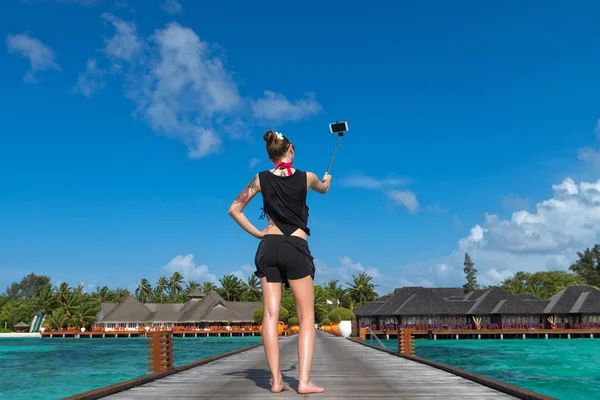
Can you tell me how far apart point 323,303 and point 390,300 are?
937 inches

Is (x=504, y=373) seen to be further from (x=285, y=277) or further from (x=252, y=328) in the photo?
(x=252, y=328)

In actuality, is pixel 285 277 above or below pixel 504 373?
above

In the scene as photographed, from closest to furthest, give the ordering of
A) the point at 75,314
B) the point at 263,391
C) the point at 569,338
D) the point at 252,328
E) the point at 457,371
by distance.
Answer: the point at 263,391 → the point at 457,371 → the point at 569,338 → the point at 252,328 → the point at 75,314

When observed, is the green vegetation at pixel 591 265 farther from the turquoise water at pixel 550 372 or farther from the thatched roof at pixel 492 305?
the turquoise water at pixel 550 372

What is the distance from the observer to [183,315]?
92500 millimetres

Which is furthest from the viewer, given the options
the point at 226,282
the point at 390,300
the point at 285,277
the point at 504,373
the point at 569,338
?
the point at 226,282

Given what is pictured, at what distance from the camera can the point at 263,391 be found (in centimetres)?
561

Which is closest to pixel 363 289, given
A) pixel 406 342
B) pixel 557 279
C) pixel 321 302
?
pixel 321 302

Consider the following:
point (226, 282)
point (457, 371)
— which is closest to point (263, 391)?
point (457, 371)

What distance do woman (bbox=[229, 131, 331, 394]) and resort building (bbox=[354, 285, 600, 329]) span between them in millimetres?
64761

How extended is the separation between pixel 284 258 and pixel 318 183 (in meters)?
0.76

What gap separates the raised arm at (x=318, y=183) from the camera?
5.18 metres

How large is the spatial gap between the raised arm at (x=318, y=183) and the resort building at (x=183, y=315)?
84.1 m

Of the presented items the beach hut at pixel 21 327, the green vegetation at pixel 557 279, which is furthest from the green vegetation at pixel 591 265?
the beach hut at pixel 21 327
